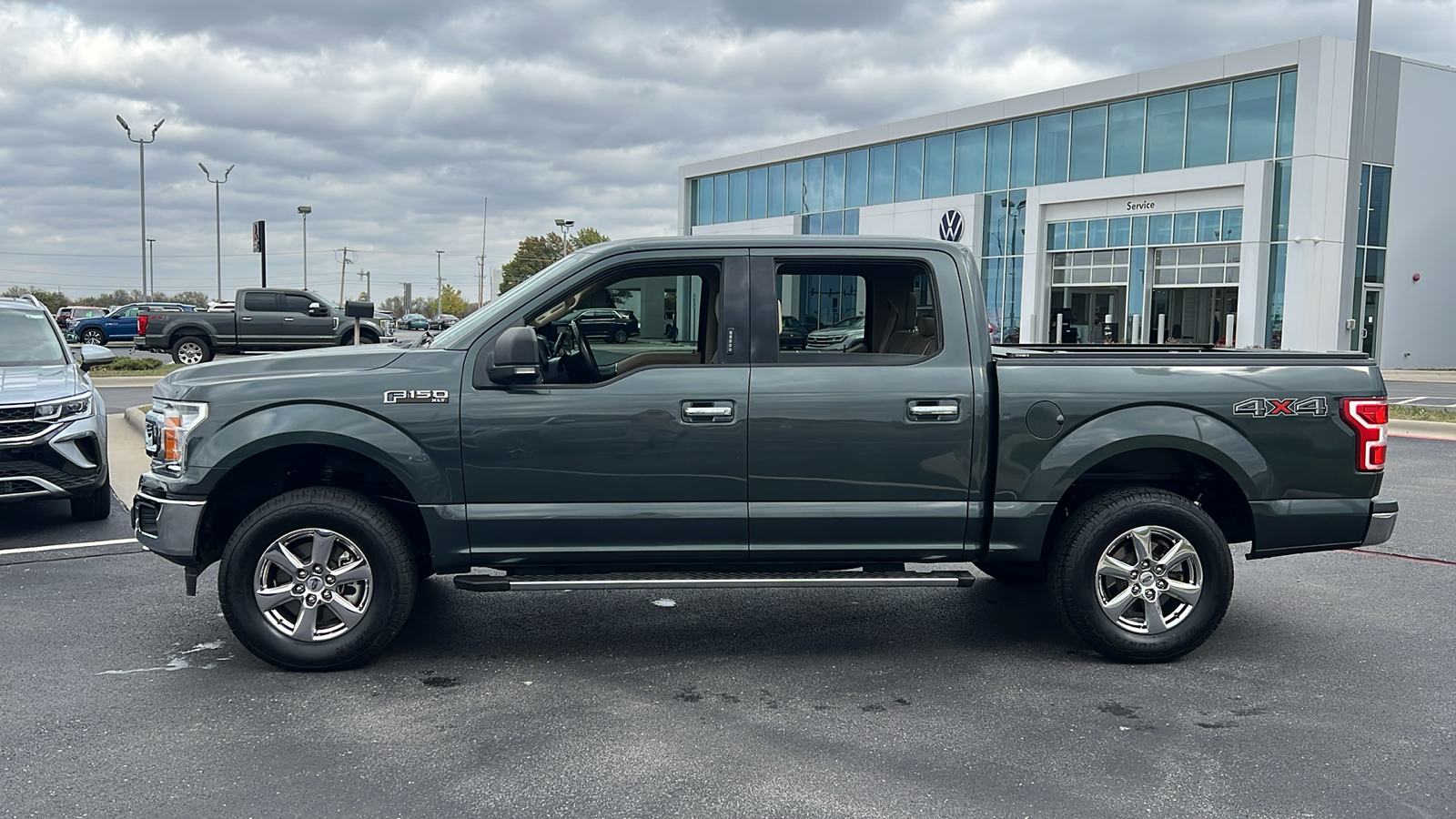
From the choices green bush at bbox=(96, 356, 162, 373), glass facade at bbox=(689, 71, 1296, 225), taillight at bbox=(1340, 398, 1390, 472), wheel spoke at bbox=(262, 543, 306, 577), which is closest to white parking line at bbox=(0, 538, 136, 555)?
wheel spoke at bbox=(262, 543, 306, 577)

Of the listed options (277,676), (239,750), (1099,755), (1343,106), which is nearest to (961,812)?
(1099,755)

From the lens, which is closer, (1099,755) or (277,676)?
(1099,755)

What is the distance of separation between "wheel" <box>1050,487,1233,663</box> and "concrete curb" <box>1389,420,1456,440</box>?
1192cm

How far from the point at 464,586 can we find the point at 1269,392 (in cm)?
376

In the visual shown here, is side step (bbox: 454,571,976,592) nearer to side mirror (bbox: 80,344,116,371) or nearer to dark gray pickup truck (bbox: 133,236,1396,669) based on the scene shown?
dark gray pickup truck (bbox: 133,236,1396,669)

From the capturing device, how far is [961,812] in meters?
3.64

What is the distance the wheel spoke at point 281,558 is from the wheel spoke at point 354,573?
0.18 metres

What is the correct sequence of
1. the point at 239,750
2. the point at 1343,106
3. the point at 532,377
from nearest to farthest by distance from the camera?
the point at 239,750 < the point at 532,377 < the point at 1343,106

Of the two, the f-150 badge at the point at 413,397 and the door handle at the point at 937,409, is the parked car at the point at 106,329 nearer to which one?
the f-150 badge at the point at 413,397

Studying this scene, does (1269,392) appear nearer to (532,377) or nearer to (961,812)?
(961,812)

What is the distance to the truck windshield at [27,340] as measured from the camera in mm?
8664

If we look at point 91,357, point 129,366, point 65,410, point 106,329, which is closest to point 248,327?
point 129,366

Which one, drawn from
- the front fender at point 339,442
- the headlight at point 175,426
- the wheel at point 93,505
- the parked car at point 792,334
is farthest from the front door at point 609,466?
the wheel at point 93,505

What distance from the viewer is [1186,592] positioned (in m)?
5.20
